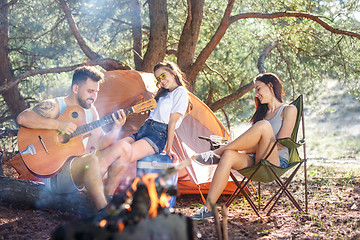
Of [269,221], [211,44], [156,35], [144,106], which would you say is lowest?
[269,221]

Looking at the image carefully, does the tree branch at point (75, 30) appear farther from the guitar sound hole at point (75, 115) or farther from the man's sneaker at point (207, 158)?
the man's sneaker at point (207, 158)

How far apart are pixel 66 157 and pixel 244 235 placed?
1441mm

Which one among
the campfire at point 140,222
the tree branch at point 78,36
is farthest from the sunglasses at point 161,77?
the tree branch at point 78,36

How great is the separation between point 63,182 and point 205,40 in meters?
5.69

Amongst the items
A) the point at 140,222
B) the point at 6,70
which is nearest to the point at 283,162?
the point at 140,222

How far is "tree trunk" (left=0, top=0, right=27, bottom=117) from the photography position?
6.57m

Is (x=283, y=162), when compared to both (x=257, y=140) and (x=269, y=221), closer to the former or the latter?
(x=257, y=140)

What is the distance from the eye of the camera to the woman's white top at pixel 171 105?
11.2ft

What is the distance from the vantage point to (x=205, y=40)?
8.15 metres

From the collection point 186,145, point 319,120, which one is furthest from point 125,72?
point 319,120

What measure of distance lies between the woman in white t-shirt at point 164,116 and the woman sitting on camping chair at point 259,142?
0.37m

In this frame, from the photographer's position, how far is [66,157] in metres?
3.04

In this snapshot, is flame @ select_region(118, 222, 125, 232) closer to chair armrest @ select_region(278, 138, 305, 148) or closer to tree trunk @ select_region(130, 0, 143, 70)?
chair armrest @ select_region(278, 138, 305, 148)

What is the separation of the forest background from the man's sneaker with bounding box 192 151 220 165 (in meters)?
2.50
